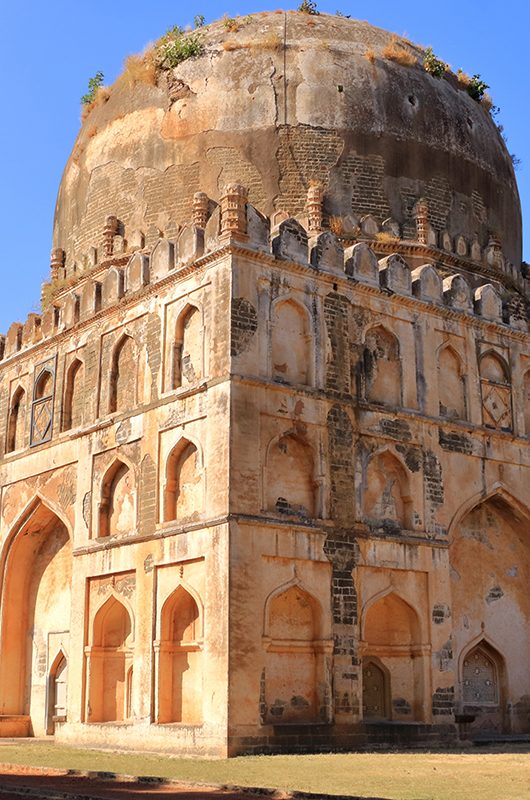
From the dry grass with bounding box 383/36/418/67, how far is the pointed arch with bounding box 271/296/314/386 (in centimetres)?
724

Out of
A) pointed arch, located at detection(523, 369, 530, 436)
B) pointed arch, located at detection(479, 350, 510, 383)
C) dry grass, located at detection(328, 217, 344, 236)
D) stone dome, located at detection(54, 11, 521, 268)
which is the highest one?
stone dome, located at detection(54, 11, 521, 268)

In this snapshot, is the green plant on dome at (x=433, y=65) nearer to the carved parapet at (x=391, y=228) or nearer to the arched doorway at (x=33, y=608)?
the carved parapet at (x=391, y=228)

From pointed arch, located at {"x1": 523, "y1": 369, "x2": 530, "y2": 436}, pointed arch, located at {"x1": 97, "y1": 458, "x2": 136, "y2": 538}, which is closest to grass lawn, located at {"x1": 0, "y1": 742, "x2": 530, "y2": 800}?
pointed arch, located at {"x1": 97, "y1": 458, "x2": 136, "y2": 538}

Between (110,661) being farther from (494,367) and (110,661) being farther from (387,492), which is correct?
(494,367)

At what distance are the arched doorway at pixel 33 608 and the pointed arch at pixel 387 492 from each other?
5.77m

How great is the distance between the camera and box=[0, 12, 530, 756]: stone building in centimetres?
1395

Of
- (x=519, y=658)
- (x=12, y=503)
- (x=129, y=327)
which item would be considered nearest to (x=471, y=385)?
(x=519, y=658)

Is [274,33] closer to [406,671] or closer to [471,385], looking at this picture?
[471,385]

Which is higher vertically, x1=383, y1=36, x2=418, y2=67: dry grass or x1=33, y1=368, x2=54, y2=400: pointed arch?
x1=383, y1=36, x2=418, y2=67: dry grass

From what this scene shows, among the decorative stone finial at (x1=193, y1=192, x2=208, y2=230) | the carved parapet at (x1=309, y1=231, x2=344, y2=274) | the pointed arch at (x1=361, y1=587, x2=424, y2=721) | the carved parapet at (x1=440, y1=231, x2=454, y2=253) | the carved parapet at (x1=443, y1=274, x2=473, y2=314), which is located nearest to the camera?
the pointed arch at (x1=361, y1=587, x2=424, y2=721)

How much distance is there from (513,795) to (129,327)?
392 inches

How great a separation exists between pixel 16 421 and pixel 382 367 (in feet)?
23.6

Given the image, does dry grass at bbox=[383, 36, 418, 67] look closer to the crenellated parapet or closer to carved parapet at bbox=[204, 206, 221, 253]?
the crenellated parapet

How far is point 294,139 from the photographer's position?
18516mm
